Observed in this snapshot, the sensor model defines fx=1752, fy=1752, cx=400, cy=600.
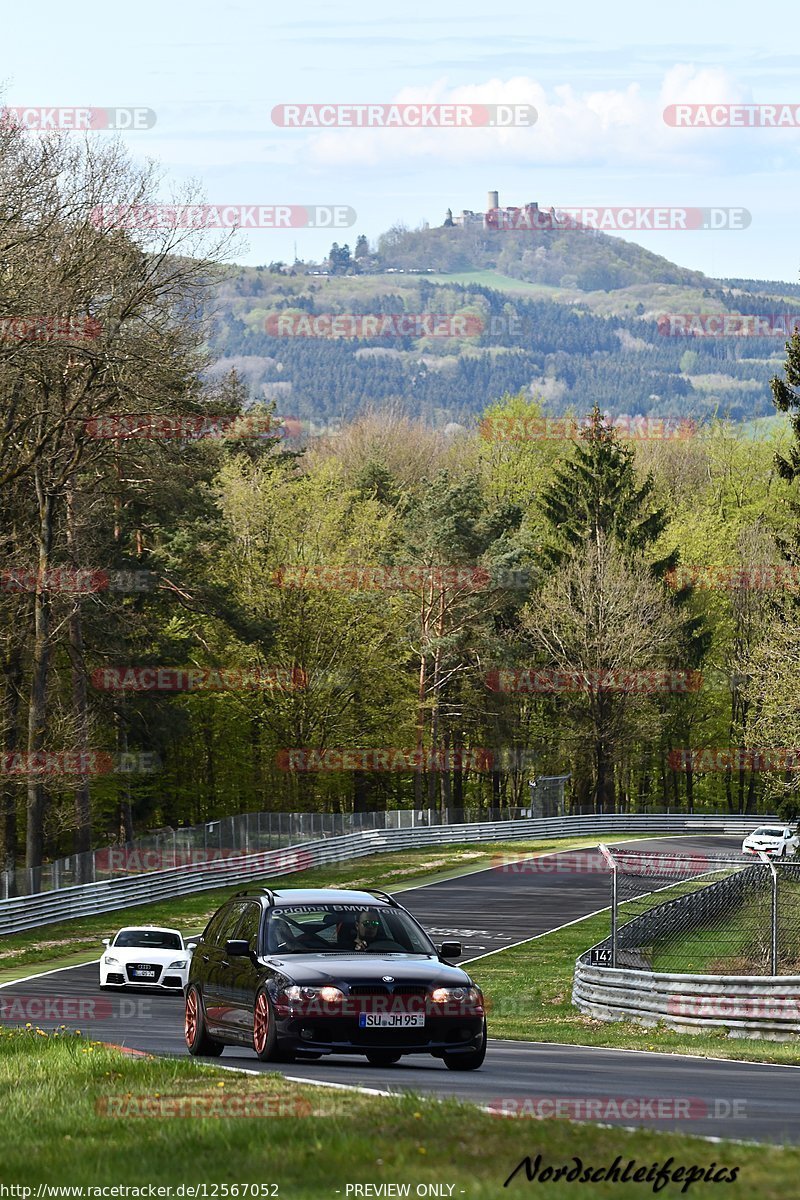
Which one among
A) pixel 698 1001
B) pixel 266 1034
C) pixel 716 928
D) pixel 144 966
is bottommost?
pixel 144 966

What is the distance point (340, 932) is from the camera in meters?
14.5

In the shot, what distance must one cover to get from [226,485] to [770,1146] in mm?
68878

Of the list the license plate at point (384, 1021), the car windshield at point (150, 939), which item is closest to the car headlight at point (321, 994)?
the license plate at point (384, 1021)

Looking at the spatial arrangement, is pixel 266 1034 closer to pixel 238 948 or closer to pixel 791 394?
pixel 238 948

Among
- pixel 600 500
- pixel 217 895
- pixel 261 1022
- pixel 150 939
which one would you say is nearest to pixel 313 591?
pixel 600 500

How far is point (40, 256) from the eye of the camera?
1475 inches

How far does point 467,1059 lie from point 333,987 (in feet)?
4.40

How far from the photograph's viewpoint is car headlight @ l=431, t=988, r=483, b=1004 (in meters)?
13.6

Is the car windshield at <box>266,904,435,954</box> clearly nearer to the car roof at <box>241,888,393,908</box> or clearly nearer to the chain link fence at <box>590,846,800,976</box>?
the car roof at <box>241,888,393,908</box>

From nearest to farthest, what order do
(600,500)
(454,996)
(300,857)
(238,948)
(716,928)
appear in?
(454,996), (238,948), (716,928), (300,857), (600,500)

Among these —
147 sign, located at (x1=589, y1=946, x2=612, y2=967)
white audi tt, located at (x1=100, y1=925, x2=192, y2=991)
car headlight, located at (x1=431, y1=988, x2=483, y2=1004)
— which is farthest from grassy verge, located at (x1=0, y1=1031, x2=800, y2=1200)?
white audi tt, located at (x1=100, y1=925, x2=192, y2=991)

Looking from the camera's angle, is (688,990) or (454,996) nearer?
(454,996)

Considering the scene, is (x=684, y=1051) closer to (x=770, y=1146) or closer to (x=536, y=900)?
(x=770, y=1146)

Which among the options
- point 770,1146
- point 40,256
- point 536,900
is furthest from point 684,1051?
point 536,900
